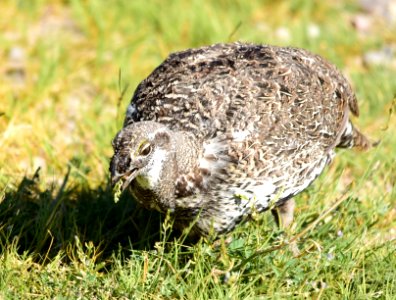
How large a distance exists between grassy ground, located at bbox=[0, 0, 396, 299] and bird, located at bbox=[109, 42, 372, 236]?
22cm

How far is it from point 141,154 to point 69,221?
124cm

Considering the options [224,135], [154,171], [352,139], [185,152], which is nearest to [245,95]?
[224,135]

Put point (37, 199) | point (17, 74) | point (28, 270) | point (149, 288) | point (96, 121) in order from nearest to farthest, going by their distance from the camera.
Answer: point (149, 288) < point (28, 270) < point (37, 199) < point (96, 121) < point (17, 74)

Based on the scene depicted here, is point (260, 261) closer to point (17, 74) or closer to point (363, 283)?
point (363, 283)

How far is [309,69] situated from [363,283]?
4.62ft

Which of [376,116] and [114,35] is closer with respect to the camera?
[376,116]

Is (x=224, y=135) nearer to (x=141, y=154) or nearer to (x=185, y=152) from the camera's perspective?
(x=185, y=152)

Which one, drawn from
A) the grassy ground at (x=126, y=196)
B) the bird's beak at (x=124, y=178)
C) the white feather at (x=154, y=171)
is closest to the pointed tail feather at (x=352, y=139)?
the grassy ground at (x=126, y=196)

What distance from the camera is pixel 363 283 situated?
15.0 feet

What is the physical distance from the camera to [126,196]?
5504 millimetres

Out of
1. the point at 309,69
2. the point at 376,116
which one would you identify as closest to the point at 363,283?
the point at 309,69

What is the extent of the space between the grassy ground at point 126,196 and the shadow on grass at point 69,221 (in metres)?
0.01

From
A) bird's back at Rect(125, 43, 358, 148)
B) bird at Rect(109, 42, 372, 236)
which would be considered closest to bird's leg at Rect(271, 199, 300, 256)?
bird at Rect(109, 42, 372, 236)

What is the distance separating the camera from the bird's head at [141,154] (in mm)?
4176
